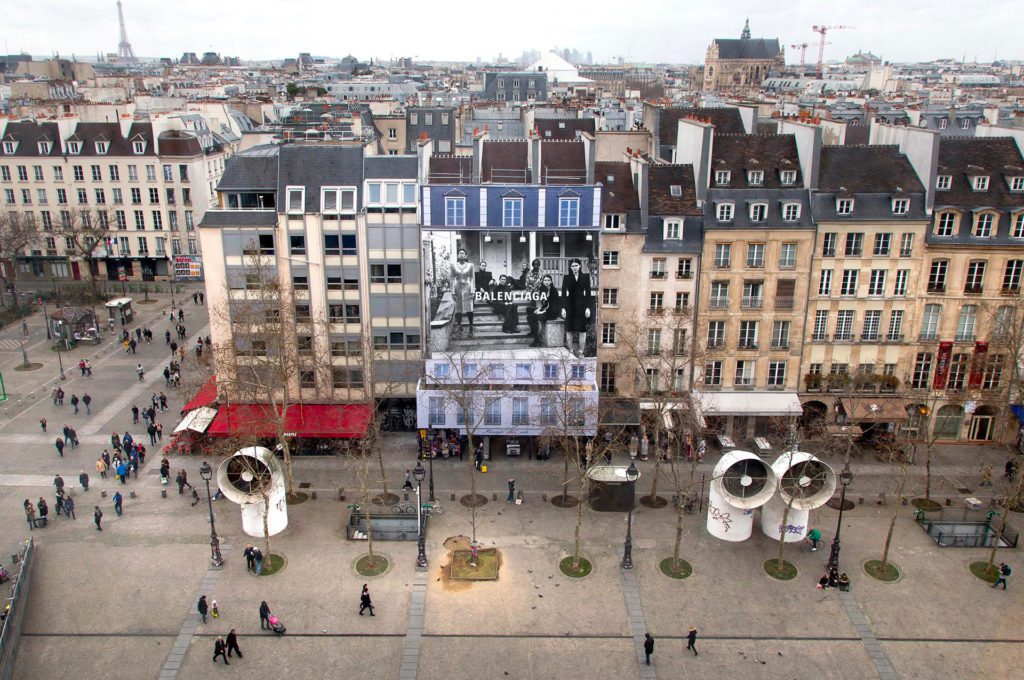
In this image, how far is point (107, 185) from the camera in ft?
280

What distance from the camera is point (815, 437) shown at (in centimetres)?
5234

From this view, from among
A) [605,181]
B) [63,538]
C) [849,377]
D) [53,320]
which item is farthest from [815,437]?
[53,320]

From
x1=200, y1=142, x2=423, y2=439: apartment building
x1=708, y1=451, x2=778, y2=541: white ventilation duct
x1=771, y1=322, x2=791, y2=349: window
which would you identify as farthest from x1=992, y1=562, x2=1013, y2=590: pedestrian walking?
x1=200, y1=142, x2=423, y2=439: apartment building

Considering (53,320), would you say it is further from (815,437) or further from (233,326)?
(815,437)

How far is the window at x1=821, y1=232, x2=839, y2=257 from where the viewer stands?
50.0 m

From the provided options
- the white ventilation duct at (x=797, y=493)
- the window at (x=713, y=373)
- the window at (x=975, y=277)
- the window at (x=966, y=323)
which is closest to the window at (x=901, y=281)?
the window at (x=975, y=277)

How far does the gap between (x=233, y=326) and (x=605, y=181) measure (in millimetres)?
25653

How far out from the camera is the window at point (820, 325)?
5128 cm

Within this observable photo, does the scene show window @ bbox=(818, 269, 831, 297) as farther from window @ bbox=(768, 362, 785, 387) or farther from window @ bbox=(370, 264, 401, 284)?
window @ bbox=(370, 264, 401, 284)

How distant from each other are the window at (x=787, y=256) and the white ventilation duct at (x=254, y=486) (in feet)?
106

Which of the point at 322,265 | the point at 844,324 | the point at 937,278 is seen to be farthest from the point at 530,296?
the point at 937,278

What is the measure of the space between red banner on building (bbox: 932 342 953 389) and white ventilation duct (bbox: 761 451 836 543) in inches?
637

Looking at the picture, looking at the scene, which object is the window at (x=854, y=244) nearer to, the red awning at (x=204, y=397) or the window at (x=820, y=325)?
the window at (x=820, y=325)

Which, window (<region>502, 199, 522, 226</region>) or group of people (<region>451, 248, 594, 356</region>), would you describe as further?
group of people (<region>451, 248, 594, 356</region>)
